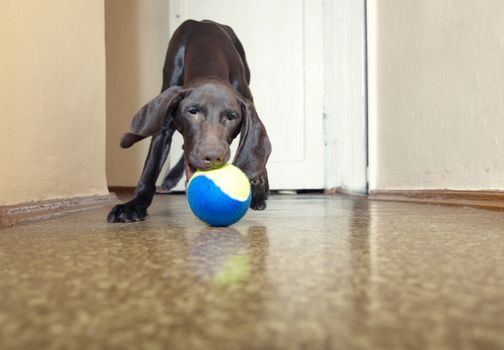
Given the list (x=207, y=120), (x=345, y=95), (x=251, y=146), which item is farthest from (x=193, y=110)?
(x=345, y=95)

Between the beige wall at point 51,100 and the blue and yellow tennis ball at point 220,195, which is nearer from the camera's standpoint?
the blue and yellow tennis ball at point 220,195

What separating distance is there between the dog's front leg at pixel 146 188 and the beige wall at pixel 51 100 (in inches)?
12.9

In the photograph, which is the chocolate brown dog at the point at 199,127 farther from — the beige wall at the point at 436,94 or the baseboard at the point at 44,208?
the beige wall at the point at 436,94

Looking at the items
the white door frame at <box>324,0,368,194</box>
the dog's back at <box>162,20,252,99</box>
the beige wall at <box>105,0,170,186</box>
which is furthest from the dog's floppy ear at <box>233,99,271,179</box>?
the beige wall at <box>105,0,170,186</box>

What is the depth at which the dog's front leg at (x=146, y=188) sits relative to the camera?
147 centimetres

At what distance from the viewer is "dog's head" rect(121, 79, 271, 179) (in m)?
1.44

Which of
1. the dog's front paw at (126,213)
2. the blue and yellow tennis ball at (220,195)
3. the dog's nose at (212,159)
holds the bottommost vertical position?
the dog's front paw at (126,213)

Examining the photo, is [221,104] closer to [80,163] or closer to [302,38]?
[80,163]

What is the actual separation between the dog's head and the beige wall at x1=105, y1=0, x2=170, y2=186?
8.22ft

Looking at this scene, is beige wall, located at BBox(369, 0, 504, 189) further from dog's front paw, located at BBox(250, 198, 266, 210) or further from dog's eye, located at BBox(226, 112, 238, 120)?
dog's eye, located at BBox(226, 112, 238, 120)

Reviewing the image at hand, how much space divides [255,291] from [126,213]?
3.26 feet

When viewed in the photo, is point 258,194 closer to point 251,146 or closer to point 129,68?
point 251,146

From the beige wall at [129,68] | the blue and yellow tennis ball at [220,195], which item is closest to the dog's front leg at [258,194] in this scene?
the blue and yellow tennis ball at [220,195]

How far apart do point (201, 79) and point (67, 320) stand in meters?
1.21
